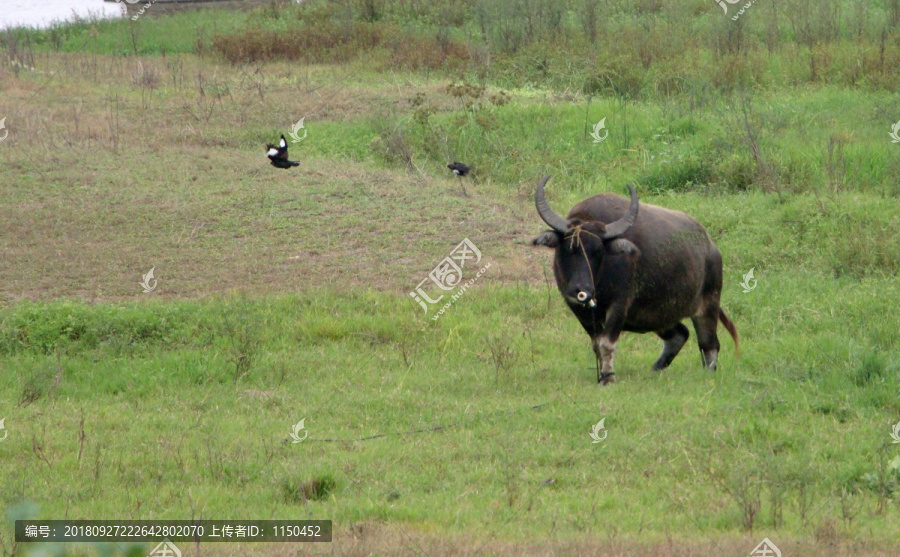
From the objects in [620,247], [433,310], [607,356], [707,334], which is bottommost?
[433,310]

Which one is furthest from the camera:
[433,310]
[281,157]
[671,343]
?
[281,157]

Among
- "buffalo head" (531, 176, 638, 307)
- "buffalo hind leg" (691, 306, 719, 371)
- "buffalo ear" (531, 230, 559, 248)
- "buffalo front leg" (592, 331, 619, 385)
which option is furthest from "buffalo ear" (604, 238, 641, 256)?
"buffalo hind leg" (691, 306, 719, 371)

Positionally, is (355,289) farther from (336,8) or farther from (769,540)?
(336,8)

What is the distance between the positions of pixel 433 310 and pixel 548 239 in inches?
97.5

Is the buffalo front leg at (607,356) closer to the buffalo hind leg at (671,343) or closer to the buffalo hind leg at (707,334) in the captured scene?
the buffalo hind leg at (671,343)

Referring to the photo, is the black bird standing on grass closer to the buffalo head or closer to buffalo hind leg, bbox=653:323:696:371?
buffalo hind leg, bbox=653:323:696:371

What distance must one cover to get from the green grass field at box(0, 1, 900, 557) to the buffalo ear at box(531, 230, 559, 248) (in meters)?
0.79

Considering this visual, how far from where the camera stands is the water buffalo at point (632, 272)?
741 centimetres

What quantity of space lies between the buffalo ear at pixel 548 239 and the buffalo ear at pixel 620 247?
38cm

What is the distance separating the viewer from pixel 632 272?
7594 mm

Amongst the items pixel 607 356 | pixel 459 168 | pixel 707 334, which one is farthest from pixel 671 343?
pixel 459 168

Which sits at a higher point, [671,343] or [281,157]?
[281,157]

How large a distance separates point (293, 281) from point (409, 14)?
1634 centimetres

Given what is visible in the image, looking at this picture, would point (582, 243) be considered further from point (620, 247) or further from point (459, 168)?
point (459, 168)
